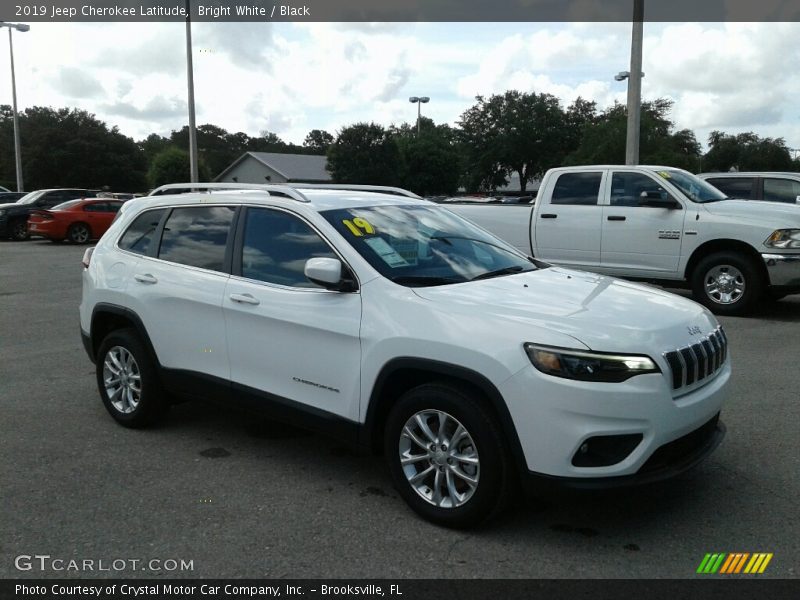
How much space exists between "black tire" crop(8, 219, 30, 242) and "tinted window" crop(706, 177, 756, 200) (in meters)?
21.1

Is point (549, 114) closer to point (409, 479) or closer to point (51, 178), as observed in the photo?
point (51, 178)

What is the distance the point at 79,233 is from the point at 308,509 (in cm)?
2158

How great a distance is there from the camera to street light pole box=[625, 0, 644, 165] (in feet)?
53.3

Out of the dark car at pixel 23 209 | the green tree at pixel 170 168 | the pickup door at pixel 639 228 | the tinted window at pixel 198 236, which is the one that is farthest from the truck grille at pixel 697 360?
the green tree at pixel 170 168

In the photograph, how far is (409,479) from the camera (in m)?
3.88

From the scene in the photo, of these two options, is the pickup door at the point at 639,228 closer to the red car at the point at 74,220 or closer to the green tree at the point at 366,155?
the red car at the point at 74,220

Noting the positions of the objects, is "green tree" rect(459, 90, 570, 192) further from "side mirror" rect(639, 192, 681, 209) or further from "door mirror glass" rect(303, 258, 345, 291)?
"door mirror glass" rect(303, 258, 345, 291)

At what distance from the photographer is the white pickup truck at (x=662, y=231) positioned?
9445mm

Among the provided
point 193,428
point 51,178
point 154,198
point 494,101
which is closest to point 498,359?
point 193,428

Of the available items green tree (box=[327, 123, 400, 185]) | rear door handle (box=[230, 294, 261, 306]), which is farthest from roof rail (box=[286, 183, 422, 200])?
green tree (box=[327, 123, 400, 185])

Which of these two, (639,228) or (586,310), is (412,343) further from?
(639,228)

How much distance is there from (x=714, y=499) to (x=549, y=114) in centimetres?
6363

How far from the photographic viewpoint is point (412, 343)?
3793 millimetres

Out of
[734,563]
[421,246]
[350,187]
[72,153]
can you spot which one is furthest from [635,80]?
[72,153]
